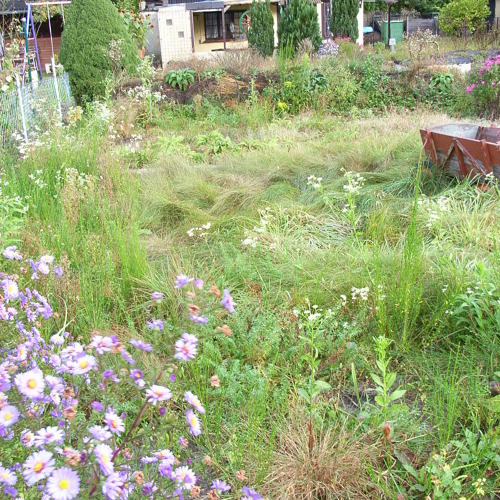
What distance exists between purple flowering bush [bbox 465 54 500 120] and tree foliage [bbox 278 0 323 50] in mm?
6409

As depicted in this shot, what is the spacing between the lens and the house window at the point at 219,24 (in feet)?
82.5

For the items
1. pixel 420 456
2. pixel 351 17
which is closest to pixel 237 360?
pixel 420 456

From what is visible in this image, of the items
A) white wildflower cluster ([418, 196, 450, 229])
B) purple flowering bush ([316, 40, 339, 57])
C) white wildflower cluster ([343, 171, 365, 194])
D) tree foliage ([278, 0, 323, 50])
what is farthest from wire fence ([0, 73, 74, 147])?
tree foliage ([278, 0, 323, 50])

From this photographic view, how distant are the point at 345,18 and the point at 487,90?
12.5 m

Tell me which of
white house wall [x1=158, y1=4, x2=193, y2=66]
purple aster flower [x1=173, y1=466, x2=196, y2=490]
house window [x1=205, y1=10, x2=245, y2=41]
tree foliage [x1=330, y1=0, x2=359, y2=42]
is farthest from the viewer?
house window [x1=205, y1=10, x2=245, y2=41]

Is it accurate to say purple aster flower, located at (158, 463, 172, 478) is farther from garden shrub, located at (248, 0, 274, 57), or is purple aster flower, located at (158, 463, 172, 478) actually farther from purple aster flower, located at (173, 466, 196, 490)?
garden shrub, located at (248, 0, 274, 57)

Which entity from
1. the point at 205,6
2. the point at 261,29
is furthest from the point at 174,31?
the point at 261,29

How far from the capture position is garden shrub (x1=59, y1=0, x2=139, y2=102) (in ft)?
37.1

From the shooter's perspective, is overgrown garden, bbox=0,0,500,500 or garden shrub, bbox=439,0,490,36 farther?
garden shrub, bbox=439,0,490,36

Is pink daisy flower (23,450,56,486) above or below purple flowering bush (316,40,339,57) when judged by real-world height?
below

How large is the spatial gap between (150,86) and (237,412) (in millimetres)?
8732

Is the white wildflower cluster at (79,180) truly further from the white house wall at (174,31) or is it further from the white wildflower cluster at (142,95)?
the white house wall at (174,31)

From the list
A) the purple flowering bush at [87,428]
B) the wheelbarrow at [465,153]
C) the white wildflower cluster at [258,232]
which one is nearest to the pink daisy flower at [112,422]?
the purple flowering bush at [87,428]

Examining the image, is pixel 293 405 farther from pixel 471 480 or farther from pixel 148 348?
pixel 148 348
